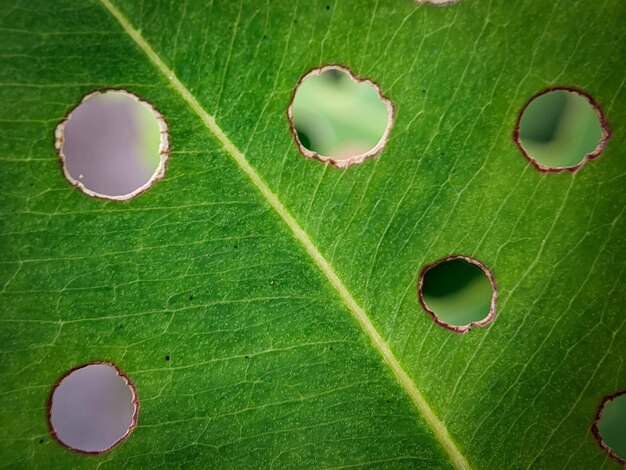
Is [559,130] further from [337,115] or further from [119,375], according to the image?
[119,375]

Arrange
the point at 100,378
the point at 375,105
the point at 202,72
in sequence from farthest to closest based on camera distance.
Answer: the point at 100,378 < the point at 375,105 < the point at 202,72

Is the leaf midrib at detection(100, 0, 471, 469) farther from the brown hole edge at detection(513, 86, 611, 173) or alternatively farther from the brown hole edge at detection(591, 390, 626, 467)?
the brown hole edge at detection(513, 86, 611, 173)

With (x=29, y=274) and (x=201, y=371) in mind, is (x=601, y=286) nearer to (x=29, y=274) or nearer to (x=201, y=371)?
(x=201, y=371)

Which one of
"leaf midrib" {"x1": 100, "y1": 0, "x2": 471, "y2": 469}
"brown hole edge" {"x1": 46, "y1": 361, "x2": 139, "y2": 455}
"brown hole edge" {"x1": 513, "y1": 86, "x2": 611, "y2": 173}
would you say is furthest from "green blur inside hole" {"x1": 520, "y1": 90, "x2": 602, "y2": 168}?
"brown hole edge" {"x1": 46, "y1": 361, "x2": 139, "y2": 455}

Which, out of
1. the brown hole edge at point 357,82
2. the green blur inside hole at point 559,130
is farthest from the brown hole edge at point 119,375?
the green blur inside hole at point 559,130

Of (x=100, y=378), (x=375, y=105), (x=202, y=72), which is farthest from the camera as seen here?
(x=100, y=378)

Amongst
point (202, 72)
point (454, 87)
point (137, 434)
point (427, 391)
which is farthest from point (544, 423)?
point (202, 72)

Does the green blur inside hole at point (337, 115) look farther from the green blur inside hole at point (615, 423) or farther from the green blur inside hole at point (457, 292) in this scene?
the green blur inside hole at point (615, 423)
